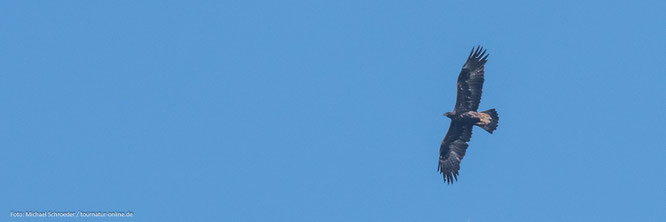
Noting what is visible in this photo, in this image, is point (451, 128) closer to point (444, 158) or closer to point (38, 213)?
point (444, 158)

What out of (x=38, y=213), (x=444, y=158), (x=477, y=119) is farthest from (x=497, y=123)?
(x=38, y=213)

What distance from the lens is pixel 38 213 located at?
107ft

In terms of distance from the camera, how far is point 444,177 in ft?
Answer: 115

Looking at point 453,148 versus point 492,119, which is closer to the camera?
point 492,119

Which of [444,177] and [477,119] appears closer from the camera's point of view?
[477,119]

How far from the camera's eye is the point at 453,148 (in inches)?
1356

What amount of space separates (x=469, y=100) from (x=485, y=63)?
125 centimetres

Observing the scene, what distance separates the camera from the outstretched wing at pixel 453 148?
1331 inches

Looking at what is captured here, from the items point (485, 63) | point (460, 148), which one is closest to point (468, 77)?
point (485, 63)

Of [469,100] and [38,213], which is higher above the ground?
[469,100]

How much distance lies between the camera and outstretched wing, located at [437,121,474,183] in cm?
3381

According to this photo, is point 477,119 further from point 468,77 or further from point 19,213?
point 19,213

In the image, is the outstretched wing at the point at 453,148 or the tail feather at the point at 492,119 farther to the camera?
the outstretched wing at the point at 453,148

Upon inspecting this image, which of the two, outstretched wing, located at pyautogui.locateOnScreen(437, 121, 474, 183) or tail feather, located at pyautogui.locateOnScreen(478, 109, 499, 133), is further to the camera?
outstretched wing, located at pyautogui.locateOnScreen(437, 121, 474, 183)
